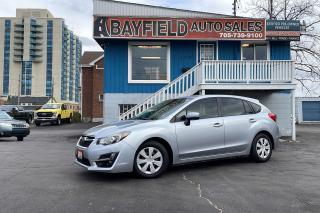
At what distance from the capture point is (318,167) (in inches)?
334

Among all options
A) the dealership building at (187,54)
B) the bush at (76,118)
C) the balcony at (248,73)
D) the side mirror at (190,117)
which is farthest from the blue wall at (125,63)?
the bush at (76,118)

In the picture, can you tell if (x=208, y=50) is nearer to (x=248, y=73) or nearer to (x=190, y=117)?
(x=248, y=73)

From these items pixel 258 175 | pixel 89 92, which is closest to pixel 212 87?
pixel 258 175

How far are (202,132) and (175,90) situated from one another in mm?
6854

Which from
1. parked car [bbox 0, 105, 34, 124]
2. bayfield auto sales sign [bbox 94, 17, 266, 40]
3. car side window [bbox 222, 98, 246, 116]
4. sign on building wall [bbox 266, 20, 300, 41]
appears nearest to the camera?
car side window [bbox 222, 98, 246, 116]

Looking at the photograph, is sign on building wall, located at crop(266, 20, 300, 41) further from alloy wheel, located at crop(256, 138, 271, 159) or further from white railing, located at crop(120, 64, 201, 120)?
alloy wheel, located at crop(256, 138, 271, 159)

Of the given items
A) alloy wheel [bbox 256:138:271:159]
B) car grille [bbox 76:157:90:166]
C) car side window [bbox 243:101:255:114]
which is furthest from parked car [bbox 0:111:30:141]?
alloy wheel [bbox 256:138:271:159]

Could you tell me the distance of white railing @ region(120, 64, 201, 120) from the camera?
14031 millimetres

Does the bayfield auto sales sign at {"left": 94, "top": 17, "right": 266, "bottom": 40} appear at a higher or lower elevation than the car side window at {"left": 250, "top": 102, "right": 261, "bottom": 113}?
higher

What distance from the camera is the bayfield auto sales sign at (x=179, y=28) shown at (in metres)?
15.6

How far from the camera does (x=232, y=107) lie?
8.48 meters

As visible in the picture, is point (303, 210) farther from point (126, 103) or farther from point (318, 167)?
point (126, 103)

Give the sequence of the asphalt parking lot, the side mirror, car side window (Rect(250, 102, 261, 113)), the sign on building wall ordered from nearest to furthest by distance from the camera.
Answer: the asphalt parking lot < the side mirror < car side window (Rect(250, 102, 261, 113)) < the sign on building wall

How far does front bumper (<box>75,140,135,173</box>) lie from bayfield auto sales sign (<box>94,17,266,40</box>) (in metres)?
9.71
